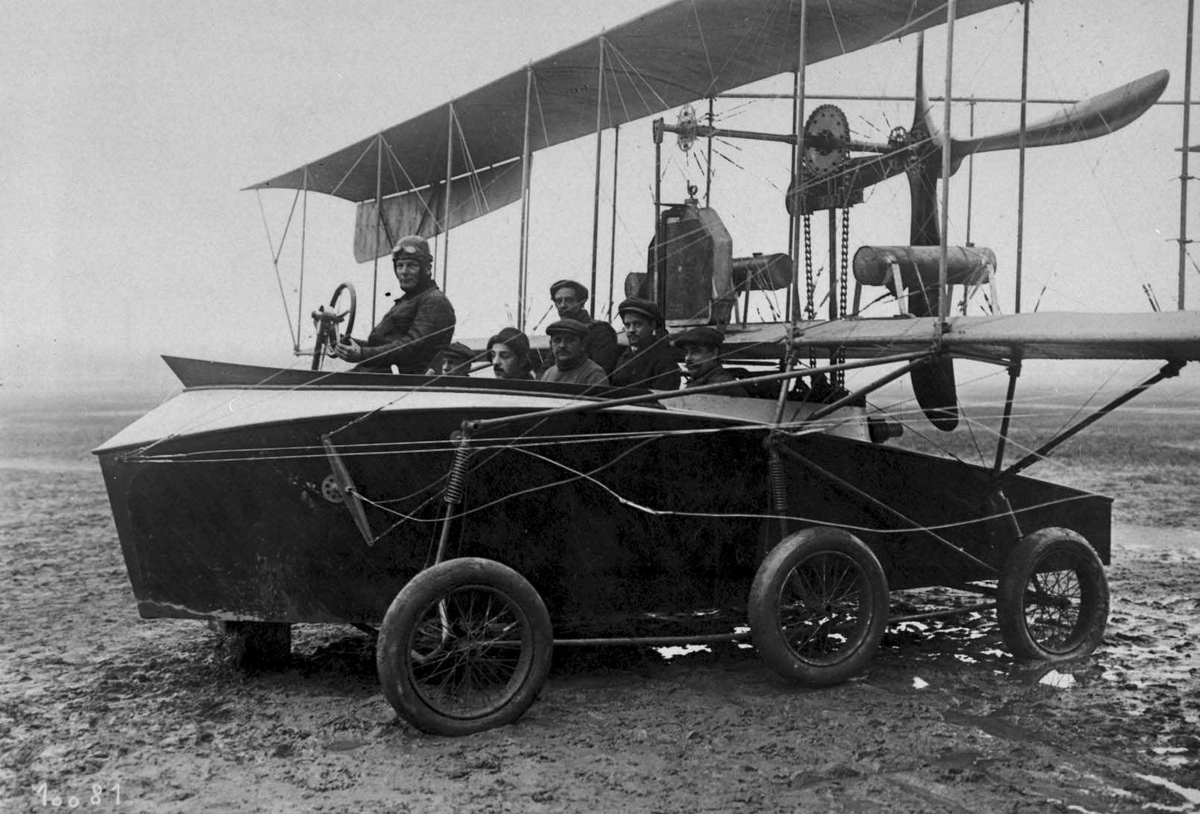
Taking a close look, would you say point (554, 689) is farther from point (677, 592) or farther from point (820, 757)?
point (820, 757)

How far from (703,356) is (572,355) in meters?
0.98

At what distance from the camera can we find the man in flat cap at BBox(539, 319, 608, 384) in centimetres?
641

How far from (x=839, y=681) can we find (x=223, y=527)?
314 centimetres

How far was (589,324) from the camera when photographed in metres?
7.27

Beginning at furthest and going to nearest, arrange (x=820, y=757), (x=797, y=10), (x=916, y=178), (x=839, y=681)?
(x=916, y=178) → (x=797, y=10) → (x=839, y=681) → (x=820, y=757)

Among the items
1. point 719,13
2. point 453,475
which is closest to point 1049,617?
point 453,475

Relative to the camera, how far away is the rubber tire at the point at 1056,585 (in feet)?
20.8

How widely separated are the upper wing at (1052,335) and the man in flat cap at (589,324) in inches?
59.6

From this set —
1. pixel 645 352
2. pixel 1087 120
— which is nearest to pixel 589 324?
pixel 645 352

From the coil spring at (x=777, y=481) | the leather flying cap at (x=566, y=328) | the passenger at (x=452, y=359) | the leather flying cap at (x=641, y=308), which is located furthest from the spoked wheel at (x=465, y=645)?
the leather flying cap at (x=641, y=308)

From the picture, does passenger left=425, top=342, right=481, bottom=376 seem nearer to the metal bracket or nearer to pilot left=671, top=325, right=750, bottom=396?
pilot left=671, top=325, right=750, bottom=396

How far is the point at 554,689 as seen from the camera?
5715 millimetres

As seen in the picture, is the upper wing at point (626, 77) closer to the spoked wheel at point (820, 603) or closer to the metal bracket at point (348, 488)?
the spoked wheel at point (820, 603)

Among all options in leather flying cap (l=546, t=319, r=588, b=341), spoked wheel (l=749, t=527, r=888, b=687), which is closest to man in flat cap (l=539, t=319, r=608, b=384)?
leather flying cap (l=546, t=319, r=588, b=341)
